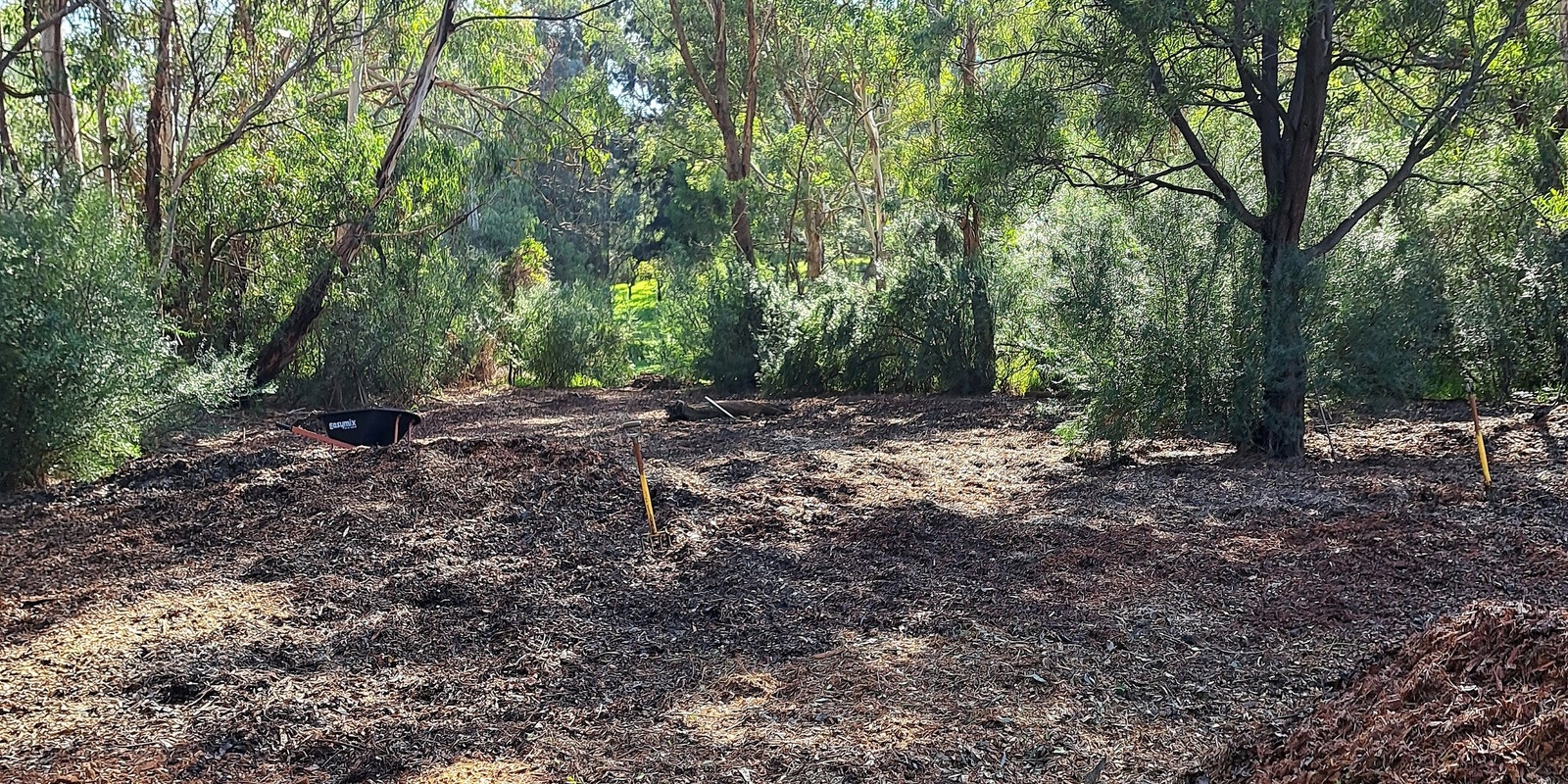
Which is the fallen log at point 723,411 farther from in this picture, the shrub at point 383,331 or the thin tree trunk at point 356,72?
the thin tree trunk at point 356,72

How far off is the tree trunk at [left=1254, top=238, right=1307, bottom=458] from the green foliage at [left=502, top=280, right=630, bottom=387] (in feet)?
45.4

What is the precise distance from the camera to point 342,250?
13.2 metres

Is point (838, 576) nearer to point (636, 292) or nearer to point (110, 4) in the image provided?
point (110, 4)

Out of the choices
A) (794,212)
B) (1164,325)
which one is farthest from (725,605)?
(794,212)

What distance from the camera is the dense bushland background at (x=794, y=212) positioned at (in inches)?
312

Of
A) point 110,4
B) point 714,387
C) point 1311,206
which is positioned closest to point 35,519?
point 110,4

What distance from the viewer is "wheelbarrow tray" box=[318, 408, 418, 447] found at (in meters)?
9.39

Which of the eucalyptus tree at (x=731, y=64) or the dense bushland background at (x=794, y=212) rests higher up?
the eucalyptus tree at (x=731, y=64)

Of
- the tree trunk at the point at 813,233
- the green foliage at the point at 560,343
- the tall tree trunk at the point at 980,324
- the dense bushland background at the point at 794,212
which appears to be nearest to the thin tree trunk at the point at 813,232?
the tree trunk at the point at 813,233

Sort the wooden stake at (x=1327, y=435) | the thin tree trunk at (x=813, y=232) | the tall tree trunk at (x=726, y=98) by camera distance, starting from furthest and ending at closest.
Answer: the thin tree trunk at (x=813, y=232) < the tall tree trunk at (x=726, y=98) < the wooden stake at (x=1327, y=435)

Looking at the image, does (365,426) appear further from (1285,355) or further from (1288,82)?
(1288,82)

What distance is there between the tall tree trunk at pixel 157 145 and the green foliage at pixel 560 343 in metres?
7.69

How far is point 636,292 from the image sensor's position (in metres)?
44.3

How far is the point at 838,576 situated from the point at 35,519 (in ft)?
17.2
